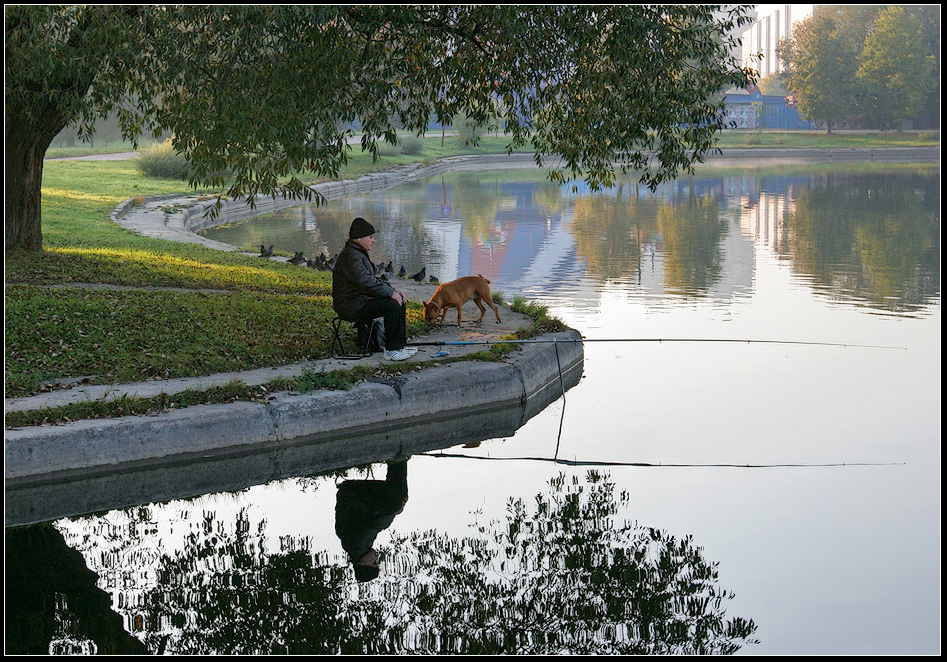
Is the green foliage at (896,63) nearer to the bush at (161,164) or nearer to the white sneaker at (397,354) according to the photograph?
the bush at (161,164)

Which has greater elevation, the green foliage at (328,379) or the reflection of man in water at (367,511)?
the green foliage at (328,379)

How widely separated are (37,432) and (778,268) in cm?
1699

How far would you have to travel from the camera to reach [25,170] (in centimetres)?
1620

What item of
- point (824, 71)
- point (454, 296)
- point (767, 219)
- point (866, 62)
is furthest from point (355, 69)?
point (824, 71)

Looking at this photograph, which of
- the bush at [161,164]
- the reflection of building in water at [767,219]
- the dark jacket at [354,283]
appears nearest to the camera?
the dark jacket at [354,283]

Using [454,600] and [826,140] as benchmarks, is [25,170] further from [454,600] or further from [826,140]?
[826,140]

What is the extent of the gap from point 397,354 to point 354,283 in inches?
32.8

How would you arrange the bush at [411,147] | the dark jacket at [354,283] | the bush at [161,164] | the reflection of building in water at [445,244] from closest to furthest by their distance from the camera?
1. the dark jacket at [354,283]
2. the reflection of building in water at [445,244]
3. the bush at [161,164]
4. the bush at [411,147]

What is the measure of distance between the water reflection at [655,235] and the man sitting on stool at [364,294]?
7.84 metres

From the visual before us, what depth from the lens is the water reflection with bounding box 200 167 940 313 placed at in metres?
20.8

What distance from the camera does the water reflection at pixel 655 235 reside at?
Result: 68.1 ft

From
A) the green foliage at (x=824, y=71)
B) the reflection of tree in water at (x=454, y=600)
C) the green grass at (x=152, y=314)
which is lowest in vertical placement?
the reflection of tree in water at (x=454, y=600)

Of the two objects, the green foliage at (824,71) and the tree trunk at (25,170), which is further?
the green foliage at (824,71)

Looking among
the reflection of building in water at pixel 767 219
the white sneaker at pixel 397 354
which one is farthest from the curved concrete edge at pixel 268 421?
the reflection of building in water at pixel 767 219
